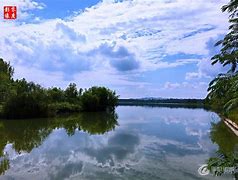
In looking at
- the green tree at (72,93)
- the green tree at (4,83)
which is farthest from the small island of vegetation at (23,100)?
the green tree at (72,93)

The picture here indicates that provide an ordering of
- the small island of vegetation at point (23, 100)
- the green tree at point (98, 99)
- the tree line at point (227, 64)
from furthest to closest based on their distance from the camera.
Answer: the green tree at point (98, 99)
the small island of vegetation at point (23, 100)
the tree line at point (227, 64)

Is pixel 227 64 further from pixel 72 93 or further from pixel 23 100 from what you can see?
pixel 72 93

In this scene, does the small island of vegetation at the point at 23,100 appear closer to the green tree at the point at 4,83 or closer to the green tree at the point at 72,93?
the green tree at the point at 4,83

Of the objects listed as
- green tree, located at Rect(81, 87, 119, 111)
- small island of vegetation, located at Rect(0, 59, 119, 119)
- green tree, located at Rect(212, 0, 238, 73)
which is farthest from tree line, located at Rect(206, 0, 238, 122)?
green tree, located at Rect(81, 87, 119, 111)

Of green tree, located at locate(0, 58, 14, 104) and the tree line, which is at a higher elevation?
green tree, located at locate(0, 58, 14, 104)

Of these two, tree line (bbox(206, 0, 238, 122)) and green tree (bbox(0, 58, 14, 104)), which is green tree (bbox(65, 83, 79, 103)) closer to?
green tree (bbox(0, 58, 14, 104))

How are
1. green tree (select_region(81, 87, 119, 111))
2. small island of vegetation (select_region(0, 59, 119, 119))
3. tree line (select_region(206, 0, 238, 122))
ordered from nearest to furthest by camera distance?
tree line (select_region(206, 0, 238, 122)) → small island of vegetation (select_region(0, 59, 119, 119)) → green tree (select_region(81, 87, 119, 111))

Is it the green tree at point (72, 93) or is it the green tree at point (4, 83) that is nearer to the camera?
the green tree at point (4, 83)

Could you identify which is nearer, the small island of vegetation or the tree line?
the tree line

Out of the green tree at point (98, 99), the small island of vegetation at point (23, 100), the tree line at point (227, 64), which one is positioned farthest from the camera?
the green tree at point (98, 99)

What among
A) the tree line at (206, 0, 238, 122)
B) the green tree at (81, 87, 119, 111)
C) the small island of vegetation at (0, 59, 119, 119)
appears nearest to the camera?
the tree line at (206, 0, 238, 122)

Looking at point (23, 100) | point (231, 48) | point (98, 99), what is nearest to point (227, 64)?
Result: point (231, 48)

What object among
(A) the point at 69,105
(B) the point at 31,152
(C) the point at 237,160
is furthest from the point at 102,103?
(C) the point at 237,160

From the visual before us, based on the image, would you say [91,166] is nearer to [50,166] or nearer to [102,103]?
[50,166]
